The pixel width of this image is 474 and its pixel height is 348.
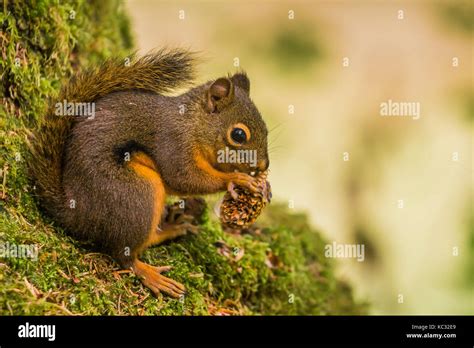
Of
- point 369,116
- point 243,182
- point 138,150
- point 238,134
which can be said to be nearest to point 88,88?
point 138,150

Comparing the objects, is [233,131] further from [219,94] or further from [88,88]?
[88,88]

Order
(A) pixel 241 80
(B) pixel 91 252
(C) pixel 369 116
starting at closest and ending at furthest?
1. (B) pixel 91 252
2. (A) pixel 241 80
3. (C) pixel 369 116

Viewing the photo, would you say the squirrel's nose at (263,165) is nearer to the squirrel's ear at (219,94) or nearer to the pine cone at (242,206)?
the pine cone at (242,206)

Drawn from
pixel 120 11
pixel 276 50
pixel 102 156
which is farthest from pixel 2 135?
pixel 276 50

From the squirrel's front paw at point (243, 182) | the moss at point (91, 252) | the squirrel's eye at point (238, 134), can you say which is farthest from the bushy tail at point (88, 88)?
the squirrel's front paw at point (243, 182)

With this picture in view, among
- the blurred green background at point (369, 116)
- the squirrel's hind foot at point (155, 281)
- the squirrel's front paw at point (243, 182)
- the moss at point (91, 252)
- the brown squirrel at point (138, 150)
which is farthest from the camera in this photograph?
the blurred green background at point (369, 116)

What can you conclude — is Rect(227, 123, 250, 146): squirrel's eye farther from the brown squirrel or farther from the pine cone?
the pine cone

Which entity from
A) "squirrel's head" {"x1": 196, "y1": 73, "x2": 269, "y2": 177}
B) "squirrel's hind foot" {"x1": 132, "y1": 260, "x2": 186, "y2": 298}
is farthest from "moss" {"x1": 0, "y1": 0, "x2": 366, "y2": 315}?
"squirrel's head" {"x1": 196, "y1": 73, "x2": 269, "y2": 177}

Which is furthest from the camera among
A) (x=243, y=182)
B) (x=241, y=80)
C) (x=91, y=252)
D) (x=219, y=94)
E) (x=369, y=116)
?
(x=369, y=116)
